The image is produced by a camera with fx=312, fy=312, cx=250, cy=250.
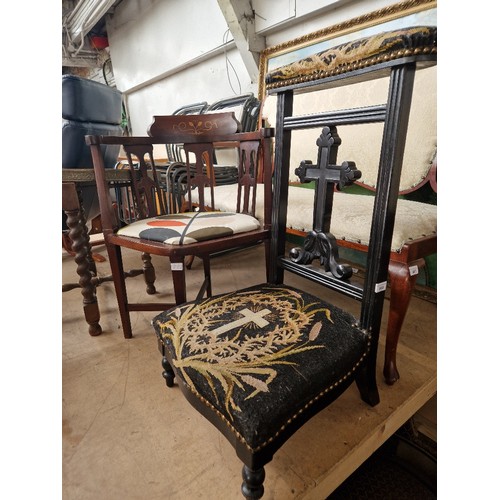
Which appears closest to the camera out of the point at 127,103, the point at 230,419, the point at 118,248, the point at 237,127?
the point at 230,419

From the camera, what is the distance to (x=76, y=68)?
7055 millimetres

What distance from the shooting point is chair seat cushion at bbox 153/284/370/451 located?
0.57 m

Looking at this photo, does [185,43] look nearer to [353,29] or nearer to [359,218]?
[353,29]

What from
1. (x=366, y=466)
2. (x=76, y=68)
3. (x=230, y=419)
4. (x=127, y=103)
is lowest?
(x=366, y=466)

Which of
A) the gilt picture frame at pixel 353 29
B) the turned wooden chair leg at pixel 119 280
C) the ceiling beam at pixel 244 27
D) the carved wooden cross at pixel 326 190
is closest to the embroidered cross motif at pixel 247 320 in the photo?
the carved wooden cross at pixel 326 190

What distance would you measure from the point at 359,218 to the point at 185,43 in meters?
3.54

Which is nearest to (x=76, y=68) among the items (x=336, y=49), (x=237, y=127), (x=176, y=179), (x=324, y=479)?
(x=176, y=179)

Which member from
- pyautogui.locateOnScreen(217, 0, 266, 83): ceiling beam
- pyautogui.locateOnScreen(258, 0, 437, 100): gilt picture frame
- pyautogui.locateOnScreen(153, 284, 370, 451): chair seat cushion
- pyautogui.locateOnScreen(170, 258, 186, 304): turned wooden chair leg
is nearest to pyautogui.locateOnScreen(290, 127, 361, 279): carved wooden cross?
pyautogui.locateOnScreen(153, 284, 370, 451): chair seat cushion

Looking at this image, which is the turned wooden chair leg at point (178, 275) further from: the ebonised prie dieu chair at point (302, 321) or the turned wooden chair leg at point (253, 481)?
the turned wooden chair leg at point (253, 481)

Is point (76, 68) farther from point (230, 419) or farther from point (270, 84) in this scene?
point (230, 419)

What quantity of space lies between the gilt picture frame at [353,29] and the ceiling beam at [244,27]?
2.8 inches

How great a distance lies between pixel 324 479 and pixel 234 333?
44 cm

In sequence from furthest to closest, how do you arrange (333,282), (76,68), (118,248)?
(76,68) < (118,248) < (333,282)

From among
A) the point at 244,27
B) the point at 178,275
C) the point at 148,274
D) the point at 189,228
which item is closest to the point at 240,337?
the point at 178,275
